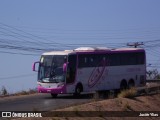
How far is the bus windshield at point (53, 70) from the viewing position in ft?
108

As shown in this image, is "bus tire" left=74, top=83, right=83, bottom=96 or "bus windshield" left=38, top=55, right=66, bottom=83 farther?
"bus tire" left=74, top=83, right=83, bottom=96

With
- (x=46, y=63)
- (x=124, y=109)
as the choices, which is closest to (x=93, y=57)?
(x=46, y=63)

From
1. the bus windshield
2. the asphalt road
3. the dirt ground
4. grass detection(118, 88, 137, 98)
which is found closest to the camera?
the dirt ground

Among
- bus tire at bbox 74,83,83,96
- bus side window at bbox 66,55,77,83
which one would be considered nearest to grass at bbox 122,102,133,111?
bus side window at bbox 66,55,77,83

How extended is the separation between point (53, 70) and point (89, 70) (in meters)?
3.57

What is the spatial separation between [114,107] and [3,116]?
7.99 metres

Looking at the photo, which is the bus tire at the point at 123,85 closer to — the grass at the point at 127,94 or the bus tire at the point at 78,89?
the bus tire at the point at 78,89

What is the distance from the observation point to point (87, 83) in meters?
35.4

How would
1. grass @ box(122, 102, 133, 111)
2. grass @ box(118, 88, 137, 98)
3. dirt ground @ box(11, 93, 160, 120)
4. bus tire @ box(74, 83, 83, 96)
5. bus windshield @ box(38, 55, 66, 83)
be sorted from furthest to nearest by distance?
1. bus tire @ box(74, 83, 83, 96)
2. bus windshield @ box(38, 55, 66, 83)
3. grass @ box(118, 88, 137, 98)
4. grass @ box(122, 102, 133, 111)
5. dirt ground @ box(11, 93, 160, 120)

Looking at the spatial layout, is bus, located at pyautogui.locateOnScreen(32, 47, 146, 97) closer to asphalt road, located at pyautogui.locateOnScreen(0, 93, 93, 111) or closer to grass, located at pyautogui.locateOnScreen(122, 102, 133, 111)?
asphalt road, located at pyautogui.locateOnScreen(0, 93, 93, 111)

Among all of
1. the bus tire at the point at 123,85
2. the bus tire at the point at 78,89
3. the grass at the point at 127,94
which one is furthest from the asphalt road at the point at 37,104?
the bus tire at the point at 123,85

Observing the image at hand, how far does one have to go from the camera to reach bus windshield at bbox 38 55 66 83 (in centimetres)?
3288

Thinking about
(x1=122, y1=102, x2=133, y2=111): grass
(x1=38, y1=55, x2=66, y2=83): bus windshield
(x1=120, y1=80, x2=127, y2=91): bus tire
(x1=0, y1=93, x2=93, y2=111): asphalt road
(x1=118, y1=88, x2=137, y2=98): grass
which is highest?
(x1=38, y1=55, x2=66, y2=83): bus windshield

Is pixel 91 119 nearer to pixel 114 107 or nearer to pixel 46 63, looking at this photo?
pixel 114 107
